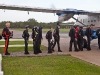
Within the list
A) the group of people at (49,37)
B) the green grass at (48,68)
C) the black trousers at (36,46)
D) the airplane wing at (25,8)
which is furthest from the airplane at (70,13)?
the green grass at (48,68)

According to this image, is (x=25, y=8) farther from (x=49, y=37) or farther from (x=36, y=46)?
(x=36, y=46)

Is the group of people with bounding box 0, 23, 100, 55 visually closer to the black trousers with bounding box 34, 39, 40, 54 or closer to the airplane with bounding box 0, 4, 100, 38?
the black trousers with bounding box 34, 39, 40, 54

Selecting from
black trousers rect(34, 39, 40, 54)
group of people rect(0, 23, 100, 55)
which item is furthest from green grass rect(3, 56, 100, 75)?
black trousers rect(34, 39, 40, 54)

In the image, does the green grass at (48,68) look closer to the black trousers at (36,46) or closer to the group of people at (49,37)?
the group of people at (49,37)

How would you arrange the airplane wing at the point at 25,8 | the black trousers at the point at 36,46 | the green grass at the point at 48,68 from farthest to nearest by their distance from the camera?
1. the airplane wing at the point at 25,8
2. the black trousers at the point at 36,46
3. the green grass at the point at 48,68

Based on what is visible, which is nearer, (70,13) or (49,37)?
(49,37)

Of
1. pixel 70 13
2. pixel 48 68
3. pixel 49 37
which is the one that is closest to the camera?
pixel 48 68

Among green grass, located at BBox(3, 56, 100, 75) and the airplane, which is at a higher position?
the airplane

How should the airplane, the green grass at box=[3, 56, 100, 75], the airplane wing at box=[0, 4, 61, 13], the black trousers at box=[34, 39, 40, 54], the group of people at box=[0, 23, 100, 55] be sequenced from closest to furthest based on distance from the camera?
the green grass at box=[3, 56, 100, 75]
the group of people at box=[0, 23, 100, 55]
the black trousers at box=[34, 39, 40, 54]
the airplane wing at box=[0, 4, 61, 13]
the airplane

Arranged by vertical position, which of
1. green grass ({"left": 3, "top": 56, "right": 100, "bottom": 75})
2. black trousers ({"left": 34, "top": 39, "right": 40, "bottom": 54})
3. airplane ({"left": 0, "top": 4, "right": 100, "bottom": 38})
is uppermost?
airplane ({"left": 0, "top": 4, "right": 100, "bottom": 38})

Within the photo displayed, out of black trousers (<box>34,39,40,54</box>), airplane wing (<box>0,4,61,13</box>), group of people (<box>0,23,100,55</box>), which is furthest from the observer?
airplane wing (<box>0,4,61,13</box>)

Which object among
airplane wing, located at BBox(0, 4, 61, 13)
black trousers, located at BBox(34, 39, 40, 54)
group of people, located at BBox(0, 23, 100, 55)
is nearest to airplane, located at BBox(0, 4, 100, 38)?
airplane wing, located at BBox(0, 4, 61, 13)

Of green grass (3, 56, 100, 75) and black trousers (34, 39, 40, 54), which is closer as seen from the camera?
green grass (3, 56, 100, 75)

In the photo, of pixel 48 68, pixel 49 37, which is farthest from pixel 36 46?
pixel 48 68
